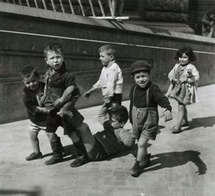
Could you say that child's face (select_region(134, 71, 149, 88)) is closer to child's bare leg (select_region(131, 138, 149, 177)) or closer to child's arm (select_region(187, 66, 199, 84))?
child's bare leg (select_region(131, 138, 149, 177))

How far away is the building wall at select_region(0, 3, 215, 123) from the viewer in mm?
5367

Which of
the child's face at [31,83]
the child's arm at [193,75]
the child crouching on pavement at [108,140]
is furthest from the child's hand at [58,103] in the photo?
the child's arm at [193,75]

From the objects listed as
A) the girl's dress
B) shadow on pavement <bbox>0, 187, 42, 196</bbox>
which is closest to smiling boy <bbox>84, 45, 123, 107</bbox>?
the girl's dress

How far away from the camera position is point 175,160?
149 inches

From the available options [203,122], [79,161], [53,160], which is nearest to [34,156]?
[53,160]

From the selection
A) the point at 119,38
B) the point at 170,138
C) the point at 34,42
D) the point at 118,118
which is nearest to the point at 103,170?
the point at 118,118

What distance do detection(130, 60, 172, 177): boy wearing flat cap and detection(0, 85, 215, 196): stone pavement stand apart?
266 millimetres

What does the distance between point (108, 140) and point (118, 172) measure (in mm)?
623

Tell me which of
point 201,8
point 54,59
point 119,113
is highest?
point 54,59

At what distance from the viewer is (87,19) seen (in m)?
6.49

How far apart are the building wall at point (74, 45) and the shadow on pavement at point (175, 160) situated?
2841 mm

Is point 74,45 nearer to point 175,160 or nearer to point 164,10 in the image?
point 175,160

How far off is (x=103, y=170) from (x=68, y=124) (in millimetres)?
638

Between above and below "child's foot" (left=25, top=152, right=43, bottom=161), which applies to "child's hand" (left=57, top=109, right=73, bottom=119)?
above
